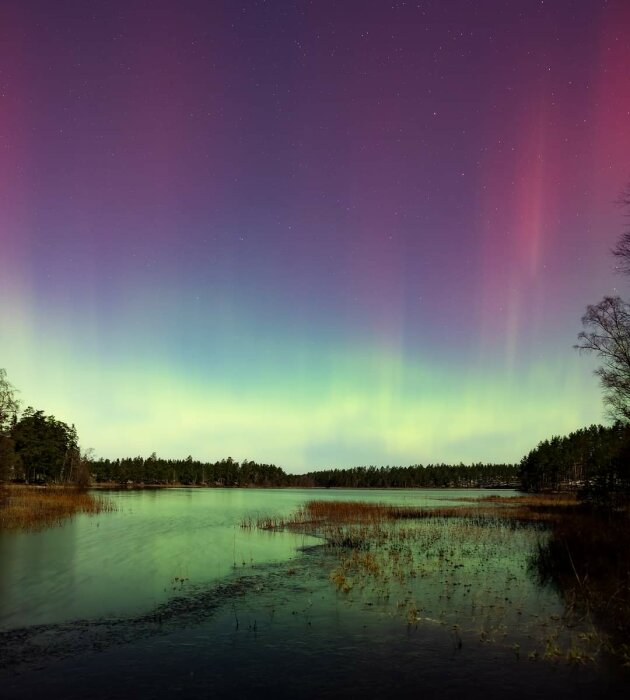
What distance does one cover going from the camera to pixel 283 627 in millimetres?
14422

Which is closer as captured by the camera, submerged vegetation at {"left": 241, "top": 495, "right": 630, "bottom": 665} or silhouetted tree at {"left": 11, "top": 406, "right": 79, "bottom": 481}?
submerged vegetation at {"left": 241, "top": 495, "right": 630, "bottom": 665}

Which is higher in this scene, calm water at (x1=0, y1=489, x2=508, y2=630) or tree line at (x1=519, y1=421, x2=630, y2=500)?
tree line at (x1=519, y1=421, x2=630, y2=500)

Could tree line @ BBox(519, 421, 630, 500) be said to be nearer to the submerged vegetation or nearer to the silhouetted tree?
the submerged vegetation

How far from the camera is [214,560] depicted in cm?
2559

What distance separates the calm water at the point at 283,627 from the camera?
416 inches

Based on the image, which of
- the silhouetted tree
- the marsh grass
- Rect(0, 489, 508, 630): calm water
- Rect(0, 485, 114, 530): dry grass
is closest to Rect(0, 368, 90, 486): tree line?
the silhouetted tree

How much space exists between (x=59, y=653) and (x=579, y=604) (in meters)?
15.2

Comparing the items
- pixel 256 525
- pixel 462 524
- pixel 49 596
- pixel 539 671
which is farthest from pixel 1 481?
pixel 539 671

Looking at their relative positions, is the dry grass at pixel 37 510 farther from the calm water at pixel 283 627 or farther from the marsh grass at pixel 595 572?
the marsh grass at pixel 595 572

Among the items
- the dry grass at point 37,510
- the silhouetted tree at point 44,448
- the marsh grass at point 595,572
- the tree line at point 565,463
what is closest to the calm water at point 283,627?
the marsh grass at point 595,572

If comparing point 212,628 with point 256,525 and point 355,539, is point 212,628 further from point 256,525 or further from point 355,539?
point 256,525

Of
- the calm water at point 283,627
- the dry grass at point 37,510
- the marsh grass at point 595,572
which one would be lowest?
the dry grass at point 37,510

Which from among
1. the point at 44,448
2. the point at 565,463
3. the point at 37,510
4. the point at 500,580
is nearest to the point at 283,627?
the point at 500,580

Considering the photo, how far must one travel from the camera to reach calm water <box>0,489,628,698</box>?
1057 cm
